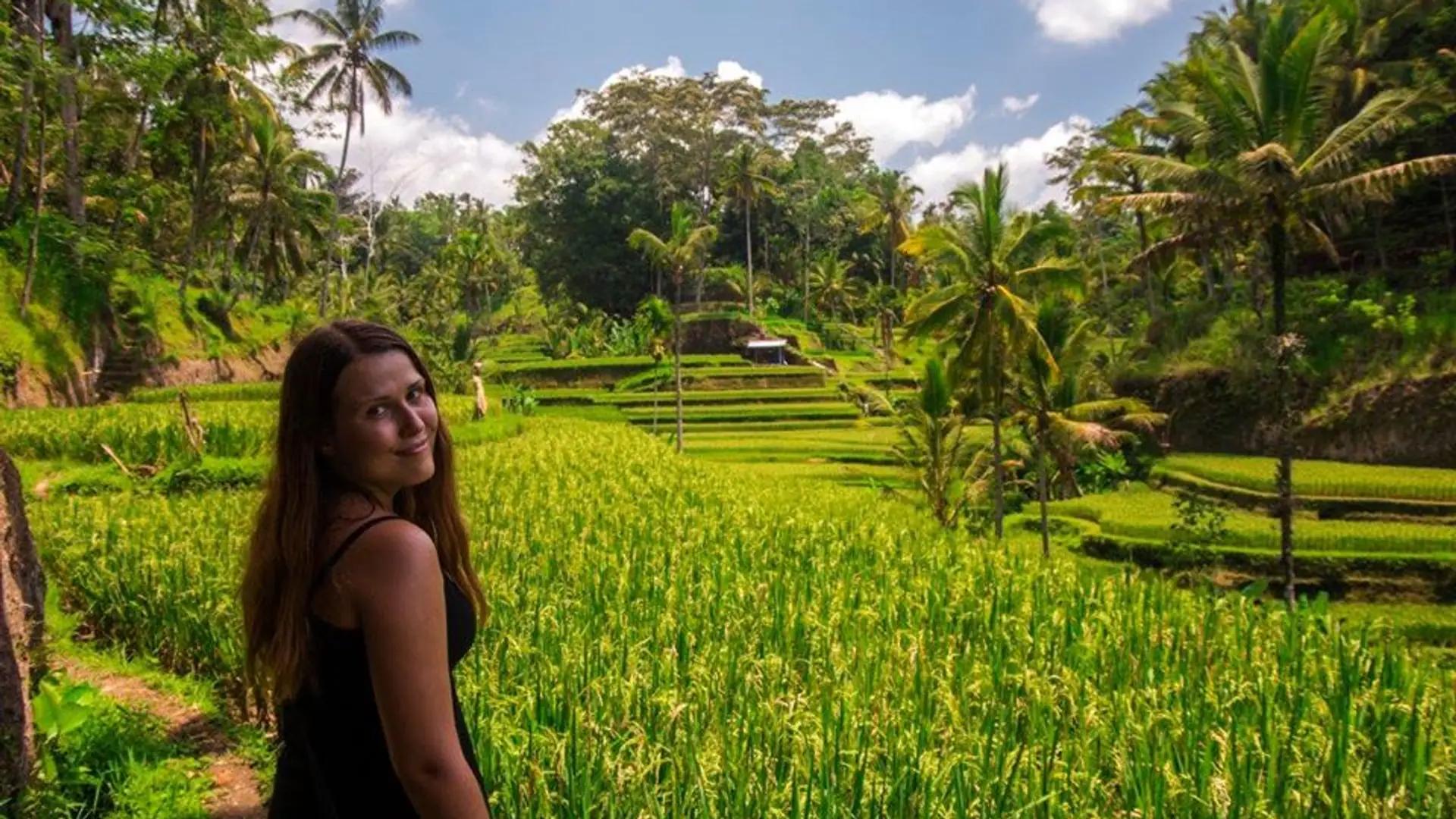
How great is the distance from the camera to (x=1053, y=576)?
23.3 ft

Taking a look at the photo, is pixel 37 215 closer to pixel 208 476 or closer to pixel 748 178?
pixel 208 476

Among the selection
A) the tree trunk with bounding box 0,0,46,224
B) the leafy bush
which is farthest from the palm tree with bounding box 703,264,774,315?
the tree trunk with bounding box 0,0,46,224

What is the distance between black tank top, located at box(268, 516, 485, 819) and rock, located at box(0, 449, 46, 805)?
2359mm

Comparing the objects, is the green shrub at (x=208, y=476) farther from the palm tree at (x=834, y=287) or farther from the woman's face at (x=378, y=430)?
the palm tree at (x=834, y=287)

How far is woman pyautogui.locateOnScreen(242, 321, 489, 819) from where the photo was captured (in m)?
1.31

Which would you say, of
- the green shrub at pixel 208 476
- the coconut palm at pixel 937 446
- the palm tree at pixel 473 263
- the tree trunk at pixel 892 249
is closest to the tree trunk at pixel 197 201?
the green shrub at pixel 208 476

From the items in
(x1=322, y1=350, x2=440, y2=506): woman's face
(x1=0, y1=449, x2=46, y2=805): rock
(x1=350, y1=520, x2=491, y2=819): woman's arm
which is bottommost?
(x1=0, y1=449, x2=46, y2=805): rock

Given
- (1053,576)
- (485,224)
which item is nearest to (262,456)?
(1053,576)

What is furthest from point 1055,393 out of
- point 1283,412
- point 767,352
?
point 767,352

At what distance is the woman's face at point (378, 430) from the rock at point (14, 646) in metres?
2.52

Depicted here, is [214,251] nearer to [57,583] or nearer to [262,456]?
[262,456]

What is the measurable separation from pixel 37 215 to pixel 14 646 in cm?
1078

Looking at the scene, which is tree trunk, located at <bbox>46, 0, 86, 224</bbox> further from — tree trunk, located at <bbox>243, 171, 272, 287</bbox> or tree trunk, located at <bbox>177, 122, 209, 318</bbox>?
tree trunk, located at <bbox>243, 171, 272, 287</bbox>

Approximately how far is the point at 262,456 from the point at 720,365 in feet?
76.9
